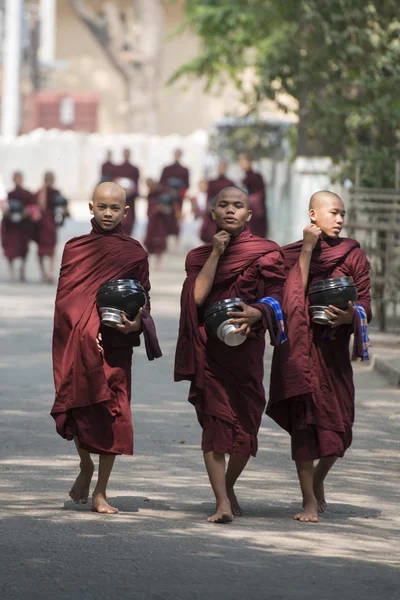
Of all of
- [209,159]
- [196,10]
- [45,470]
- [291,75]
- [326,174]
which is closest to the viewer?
[45,470]

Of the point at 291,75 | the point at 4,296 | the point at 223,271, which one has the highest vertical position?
the point at 291,75

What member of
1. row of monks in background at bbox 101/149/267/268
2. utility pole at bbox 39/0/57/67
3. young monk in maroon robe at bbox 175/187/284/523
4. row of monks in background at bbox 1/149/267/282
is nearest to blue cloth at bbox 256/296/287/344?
young monk in maroon robe at bbox 175/187/284/523

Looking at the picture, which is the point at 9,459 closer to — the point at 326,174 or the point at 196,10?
the point at 326,174

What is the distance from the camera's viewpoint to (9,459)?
8.55 metres

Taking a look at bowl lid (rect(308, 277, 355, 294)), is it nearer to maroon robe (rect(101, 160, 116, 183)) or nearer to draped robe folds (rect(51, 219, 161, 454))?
draped robe folds (rect(51, 219, 161, 454))

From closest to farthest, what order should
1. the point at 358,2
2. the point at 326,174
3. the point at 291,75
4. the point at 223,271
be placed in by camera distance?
the point at 223,271 → the point at 358,2 → the point at 326,174 → the point at 291,75

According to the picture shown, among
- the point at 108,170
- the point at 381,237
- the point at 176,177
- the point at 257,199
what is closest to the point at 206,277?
the point at 381,237

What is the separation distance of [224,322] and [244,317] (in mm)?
93

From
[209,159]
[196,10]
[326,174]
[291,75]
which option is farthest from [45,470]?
[209,159]

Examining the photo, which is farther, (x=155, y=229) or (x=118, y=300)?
(x=155, y=229)

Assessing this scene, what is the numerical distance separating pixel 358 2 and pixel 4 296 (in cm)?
578

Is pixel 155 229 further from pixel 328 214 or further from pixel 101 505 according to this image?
pixel 101 505

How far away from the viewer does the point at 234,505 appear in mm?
7168

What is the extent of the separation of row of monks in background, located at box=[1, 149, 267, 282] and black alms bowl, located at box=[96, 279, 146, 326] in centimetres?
1442
